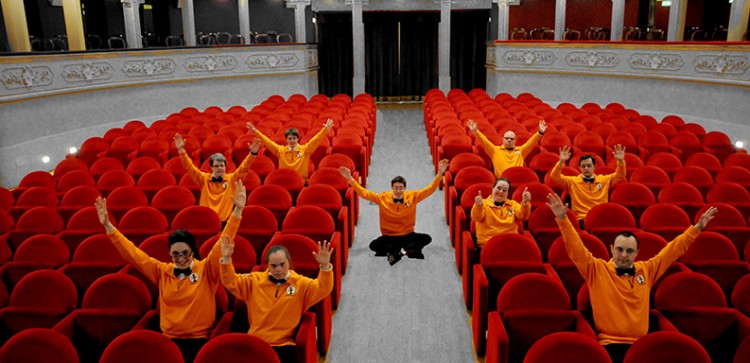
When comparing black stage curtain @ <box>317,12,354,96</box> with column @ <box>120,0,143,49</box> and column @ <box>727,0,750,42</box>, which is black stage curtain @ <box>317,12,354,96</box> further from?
column @ <box>727,0,750,42</box>

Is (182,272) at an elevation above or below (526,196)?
below

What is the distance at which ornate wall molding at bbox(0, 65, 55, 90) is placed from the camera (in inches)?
351

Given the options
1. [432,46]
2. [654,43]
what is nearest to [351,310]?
[654,43]

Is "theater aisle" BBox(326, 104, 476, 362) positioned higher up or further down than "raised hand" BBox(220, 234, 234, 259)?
further down

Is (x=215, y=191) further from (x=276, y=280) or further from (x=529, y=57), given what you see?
(x=529, y=57)

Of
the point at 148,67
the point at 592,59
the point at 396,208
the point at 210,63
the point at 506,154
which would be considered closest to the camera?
the point at 396,208

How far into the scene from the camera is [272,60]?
16281mm

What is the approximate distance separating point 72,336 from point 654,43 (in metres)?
12.5

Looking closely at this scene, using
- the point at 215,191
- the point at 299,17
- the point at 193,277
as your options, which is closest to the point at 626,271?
the point at 193,277

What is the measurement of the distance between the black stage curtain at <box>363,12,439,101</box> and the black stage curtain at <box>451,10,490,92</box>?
0.65 m

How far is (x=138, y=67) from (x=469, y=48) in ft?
35.3

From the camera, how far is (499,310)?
388 cm

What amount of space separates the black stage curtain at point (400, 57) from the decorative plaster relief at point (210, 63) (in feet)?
17.5

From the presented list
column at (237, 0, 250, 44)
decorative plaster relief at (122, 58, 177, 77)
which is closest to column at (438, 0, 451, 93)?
column at (237, 0, 250, 44)
